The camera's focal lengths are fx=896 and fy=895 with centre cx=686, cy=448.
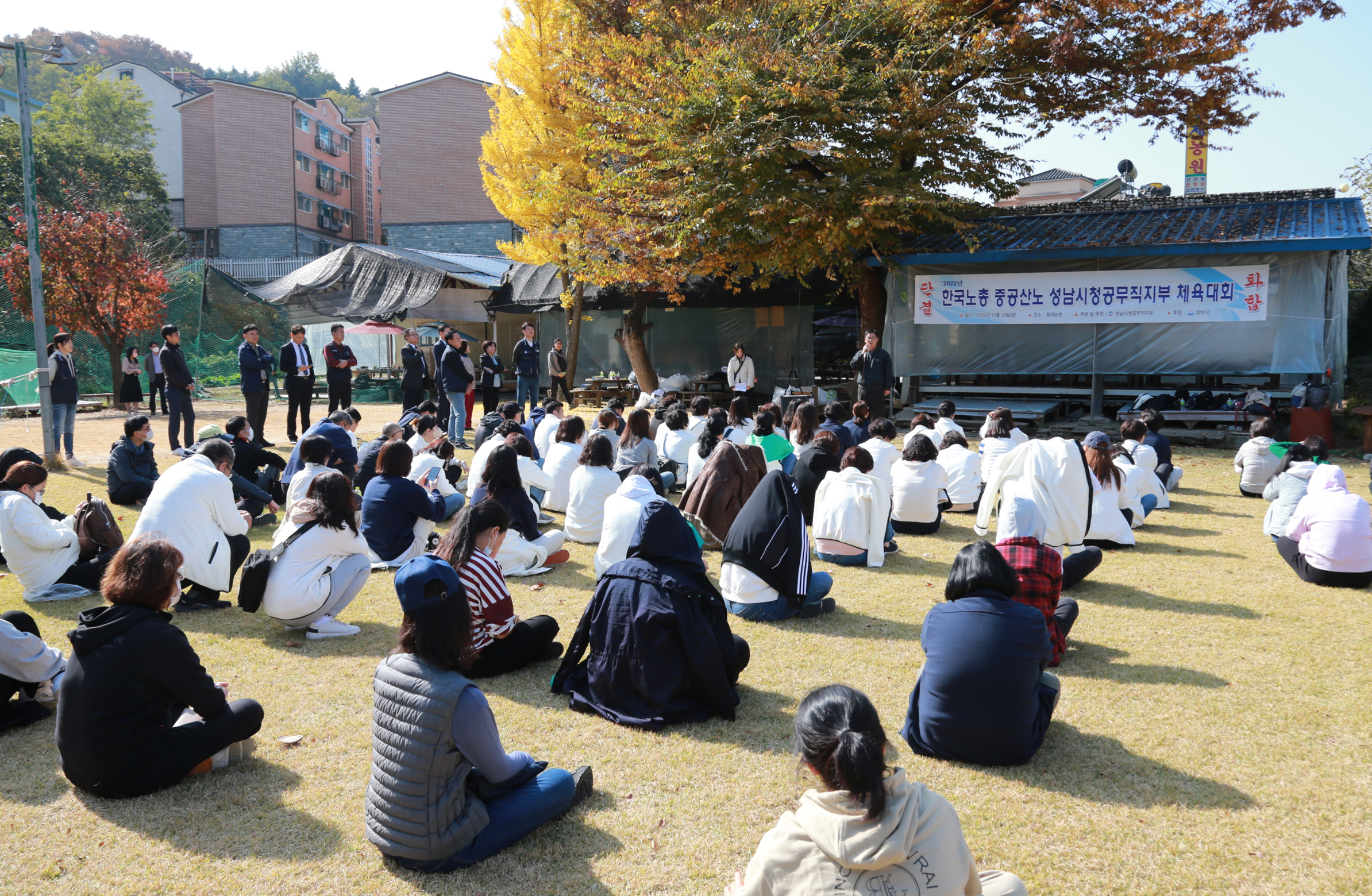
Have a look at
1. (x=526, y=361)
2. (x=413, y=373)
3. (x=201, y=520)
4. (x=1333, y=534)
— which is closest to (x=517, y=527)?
(x=201, y=520)

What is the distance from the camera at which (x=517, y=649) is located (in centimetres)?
477

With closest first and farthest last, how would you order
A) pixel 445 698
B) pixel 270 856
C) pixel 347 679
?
pixel 445 698 < pixel 270 856 < pixel 347 679

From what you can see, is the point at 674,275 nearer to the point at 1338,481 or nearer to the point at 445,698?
the point at 1338,481

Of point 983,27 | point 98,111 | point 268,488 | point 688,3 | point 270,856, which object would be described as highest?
point 98,111

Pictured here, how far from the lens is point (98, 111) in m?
40.7

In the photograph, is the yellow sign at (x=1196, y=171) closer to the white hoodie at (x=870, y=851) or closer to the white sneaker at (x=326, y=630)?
the white sneaker at (x=326, y=630)

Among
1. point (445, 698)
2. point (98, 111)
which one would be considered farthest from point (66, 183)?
point (445, 698)

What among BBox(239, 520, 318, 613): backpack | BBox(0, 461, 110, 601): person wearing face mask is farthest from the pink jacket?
BBox(0, 461, 110, 601): person wearing face mask

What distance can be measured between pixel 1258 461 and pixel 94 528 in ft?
36.6

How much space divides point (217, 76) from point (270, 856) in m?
86.8

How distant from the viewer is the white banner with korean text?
45.2ft

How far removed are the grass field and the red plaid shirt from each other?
51 cm

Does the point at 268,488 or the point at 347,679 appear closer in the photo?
the point at 347,679

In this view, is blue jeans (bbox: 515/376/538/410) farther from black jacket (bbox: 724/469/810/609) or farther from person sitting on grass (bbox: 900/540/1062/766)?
person sitting on grass (bbox: 900/540/1062/766)
